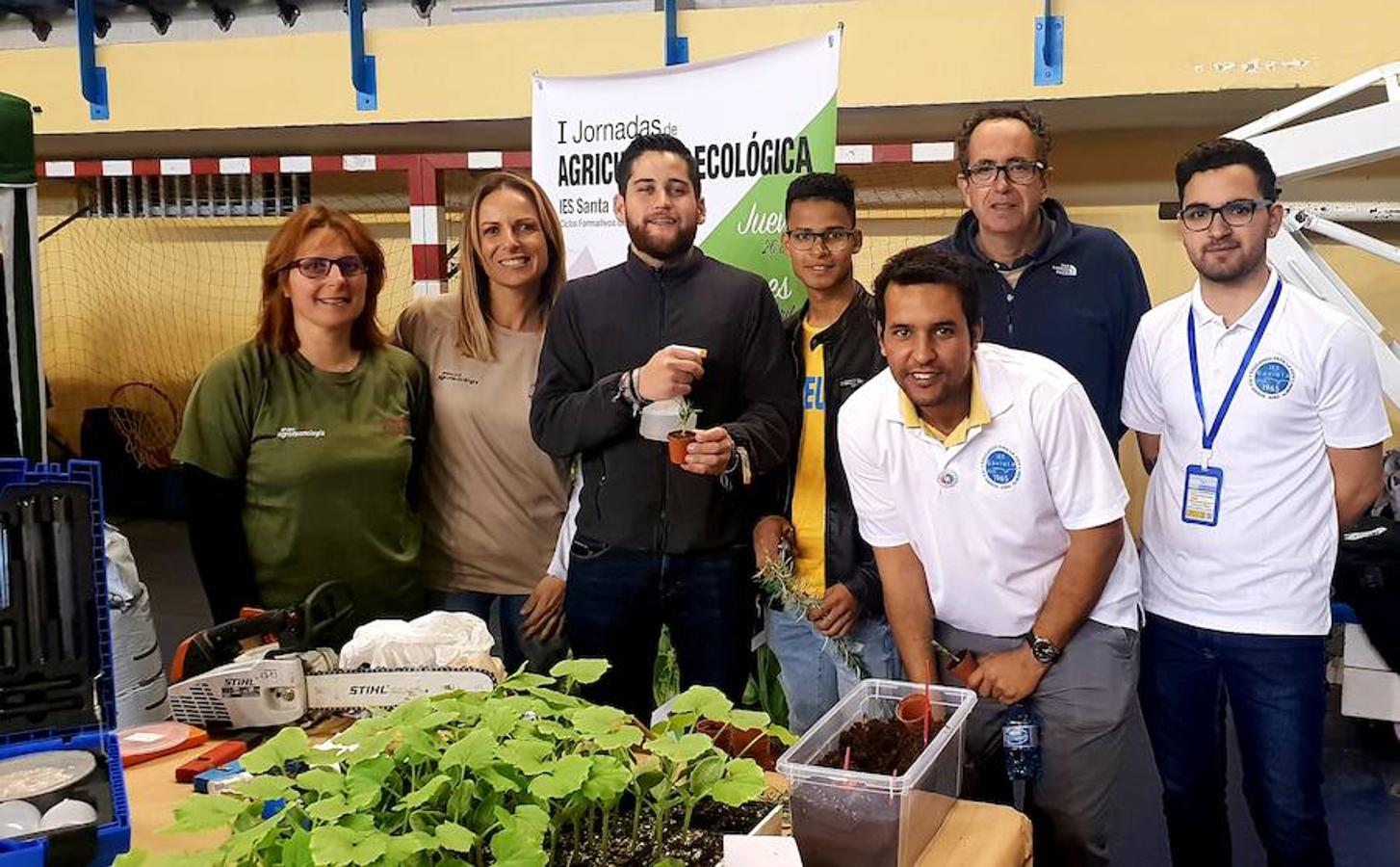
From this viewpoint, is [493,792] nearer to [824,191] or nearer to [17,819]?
[17,819]

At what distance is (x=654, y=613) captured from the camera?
2.53 m

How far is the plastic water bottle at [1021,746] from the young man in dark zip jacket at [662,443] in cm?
67

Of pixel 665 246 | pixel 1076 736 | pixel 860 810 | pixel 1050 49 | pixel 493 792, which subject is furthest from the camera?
pixel 1050 49

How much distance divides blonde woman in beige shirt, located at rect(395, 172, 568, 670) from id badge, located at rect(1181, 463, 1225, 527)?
1.38m

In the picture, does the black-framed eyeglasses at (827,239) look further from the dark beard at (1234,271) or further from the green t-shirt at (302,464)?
the green t-shirt at (302,464)

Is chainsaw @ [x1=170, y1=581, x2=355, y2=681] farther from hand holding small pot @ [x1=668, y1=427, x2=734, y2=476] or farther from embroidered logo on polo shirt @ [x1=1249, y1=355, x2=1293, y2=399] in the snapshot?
embroidered logo on polo shirt @ [x1=1249, y1=355, x2=1293, y2=399]

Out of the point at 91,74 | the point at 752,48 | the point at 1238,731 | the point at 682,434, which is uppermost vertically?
the point at 91,74

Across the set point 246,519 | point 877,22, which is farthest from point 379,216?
point 246,519

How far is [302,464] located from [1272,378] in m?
1.96

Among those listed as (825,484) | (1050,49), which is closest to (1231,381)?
(825,484)

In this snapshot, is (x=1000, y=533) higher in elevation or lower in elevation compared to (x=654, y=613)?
higher

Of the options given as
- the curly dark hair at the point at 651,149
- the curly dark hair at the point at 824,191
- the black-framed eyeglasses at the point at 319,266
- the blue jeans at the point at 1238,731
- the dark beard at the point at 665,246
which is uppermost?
the curly dark hair at the point at 651,149

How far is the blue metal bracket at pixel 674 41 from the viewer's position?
17.1 feet

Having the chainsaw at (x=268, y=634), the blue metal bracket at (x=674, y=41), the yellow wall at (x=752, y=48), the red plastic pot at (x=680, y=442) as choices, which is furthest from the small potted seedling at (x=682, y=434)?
the blue metal bracket at (x=674, y=41)
